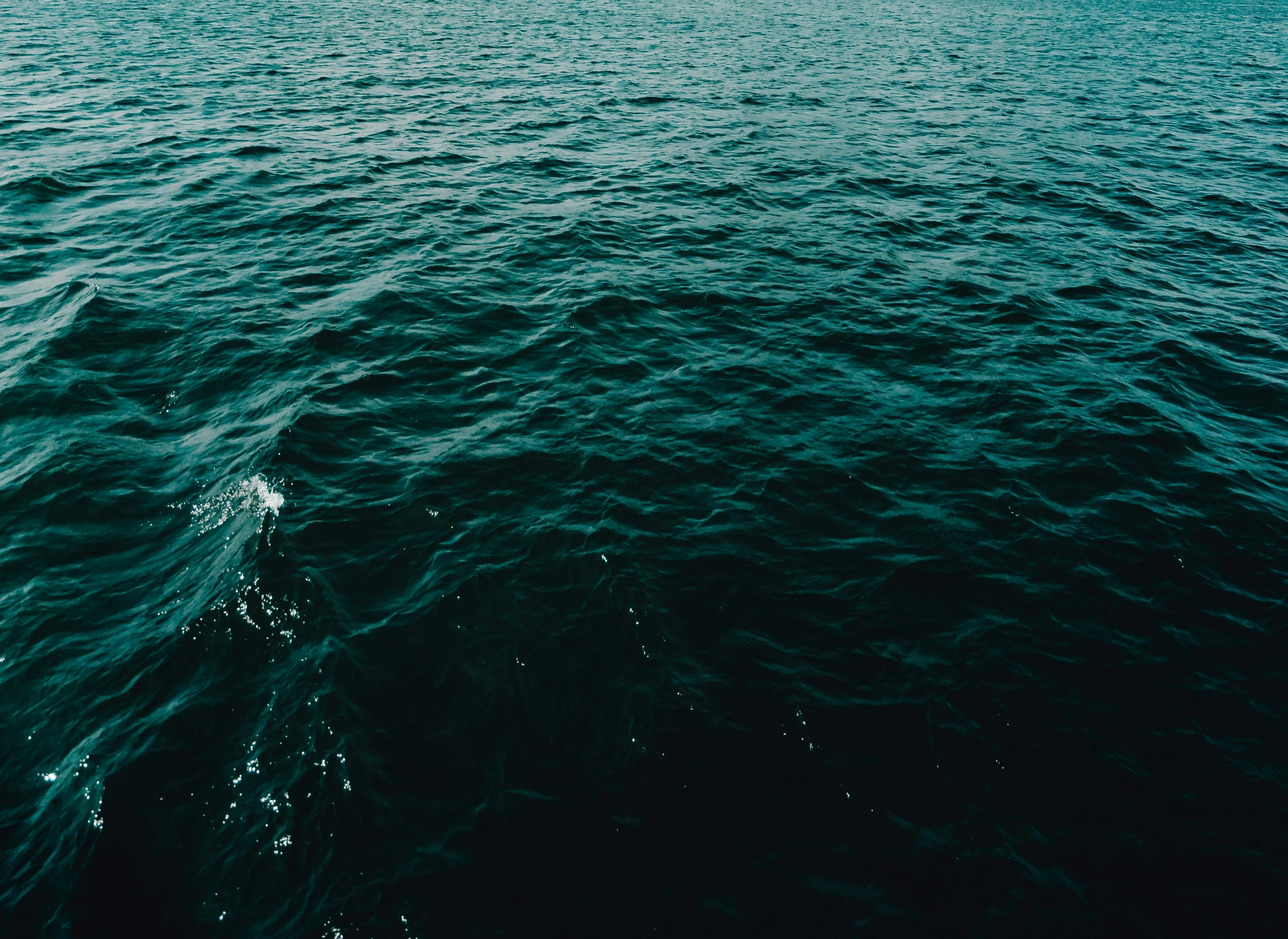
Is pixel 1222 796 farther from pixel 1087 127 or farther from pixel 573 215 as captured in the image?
pixel 1087 127

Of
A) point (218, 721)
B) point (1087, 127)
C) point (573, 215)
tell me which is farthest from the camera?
point (1087, 127)

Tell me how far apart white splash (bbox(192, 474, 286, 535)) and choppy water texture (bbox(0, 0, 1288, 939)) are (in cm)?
9

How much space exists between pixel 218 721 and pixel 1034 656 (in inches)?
612

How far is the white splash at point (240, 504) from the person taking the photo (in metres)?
16.4

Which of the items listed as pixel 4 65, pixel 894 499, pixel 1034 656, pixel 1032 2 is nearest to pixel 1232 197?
pixel 894 499

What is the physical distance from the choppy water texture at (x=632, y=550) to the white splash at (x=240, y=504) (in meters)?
0.09

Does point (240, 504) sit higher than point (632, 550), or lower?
higher

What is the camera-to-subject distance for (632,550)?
1614 cm

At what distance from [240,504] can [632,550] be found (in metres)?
9.43

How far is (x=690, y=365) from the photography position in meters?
22.6

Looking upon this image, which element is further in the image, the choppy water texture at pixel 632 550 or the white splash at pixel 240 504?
the white splash at pixel 240 504

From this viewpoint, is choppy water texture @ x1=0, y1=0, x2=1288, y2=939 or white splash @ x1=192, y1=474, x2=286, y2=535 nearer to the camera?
choppy water texture @ x1=0, y1=0, x2=1288, y2=939

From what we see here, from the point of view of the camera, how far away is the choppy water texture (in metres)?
10.9

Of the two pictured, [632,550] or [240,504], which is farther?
[240,504]
